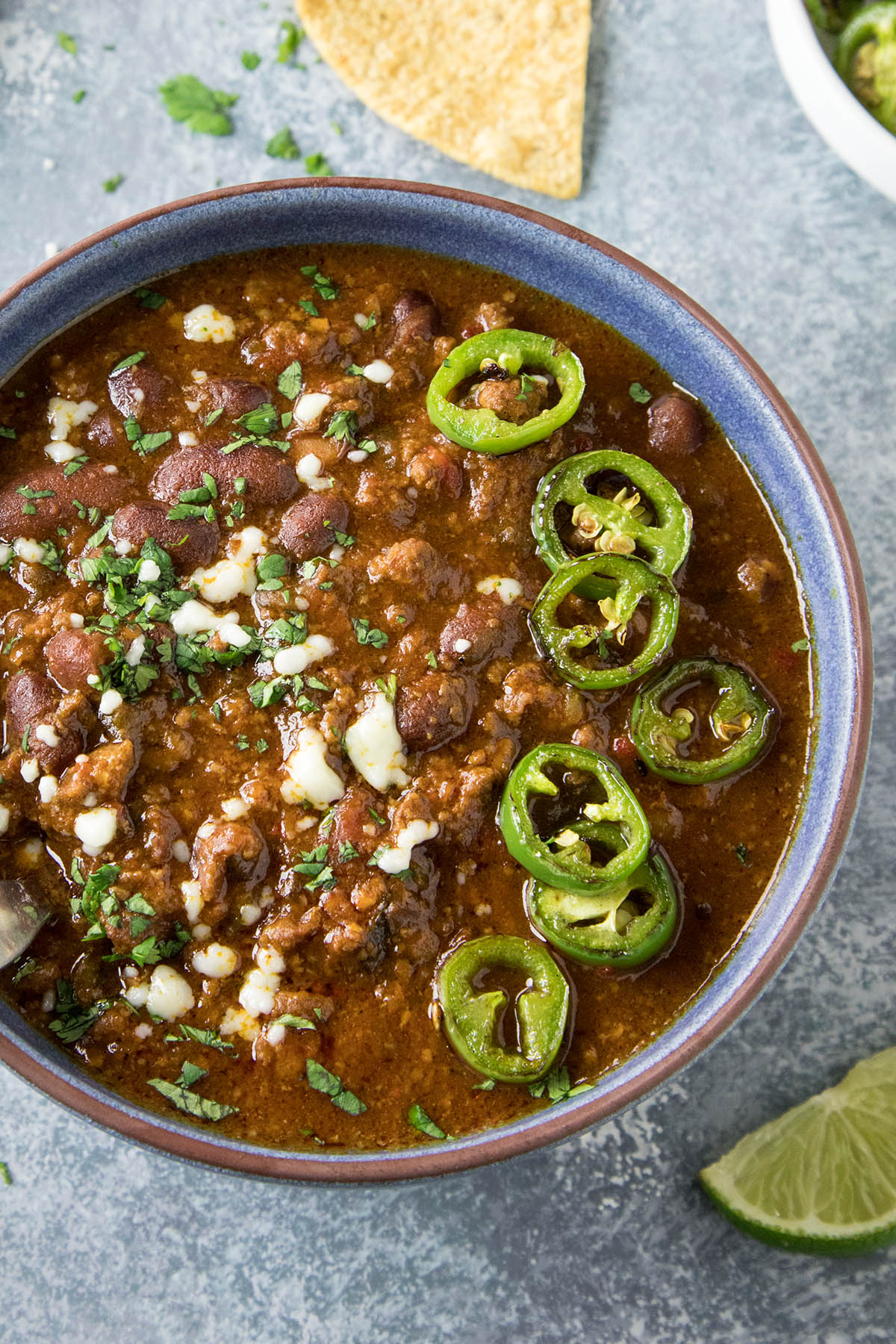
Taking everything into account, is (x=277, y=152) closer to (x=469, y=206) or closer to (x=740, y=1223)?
(x=469, y=206)

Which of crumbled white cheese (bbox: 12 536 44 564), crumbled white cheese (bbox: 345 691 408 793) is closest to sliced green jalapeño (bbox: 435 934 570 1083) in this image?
crumbled white cheese (bbox: 345 691 408 793)

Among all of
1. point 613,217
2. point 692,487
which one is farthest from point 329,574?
point 613,217

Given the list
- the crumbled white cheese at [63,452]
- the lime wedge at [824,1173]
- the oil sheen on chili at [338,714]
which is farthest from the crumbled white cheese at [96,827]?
the lime wedge at [824,1173]

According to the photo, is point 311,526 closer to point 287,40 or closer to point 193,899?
point 193,899

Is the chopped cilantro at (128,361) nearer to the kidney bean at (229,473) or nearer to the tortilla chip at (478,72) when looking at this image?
the kidney bean at (229,473)

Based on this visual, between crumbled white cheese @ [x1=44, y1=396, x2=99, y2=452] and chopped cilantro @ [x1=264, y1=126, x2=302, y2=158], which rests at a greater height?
chopped cilantro @ [x1=264, y1=126, x2=302, y2=158]

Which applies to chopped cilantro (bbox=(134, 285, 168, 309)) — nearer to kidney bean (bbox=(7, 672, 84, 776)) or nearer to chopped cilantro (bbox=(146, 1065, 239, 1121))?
kidney bean (bbox=(7, 672, 84, 776))

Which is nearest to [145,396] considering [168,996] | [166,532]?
[166,532]
